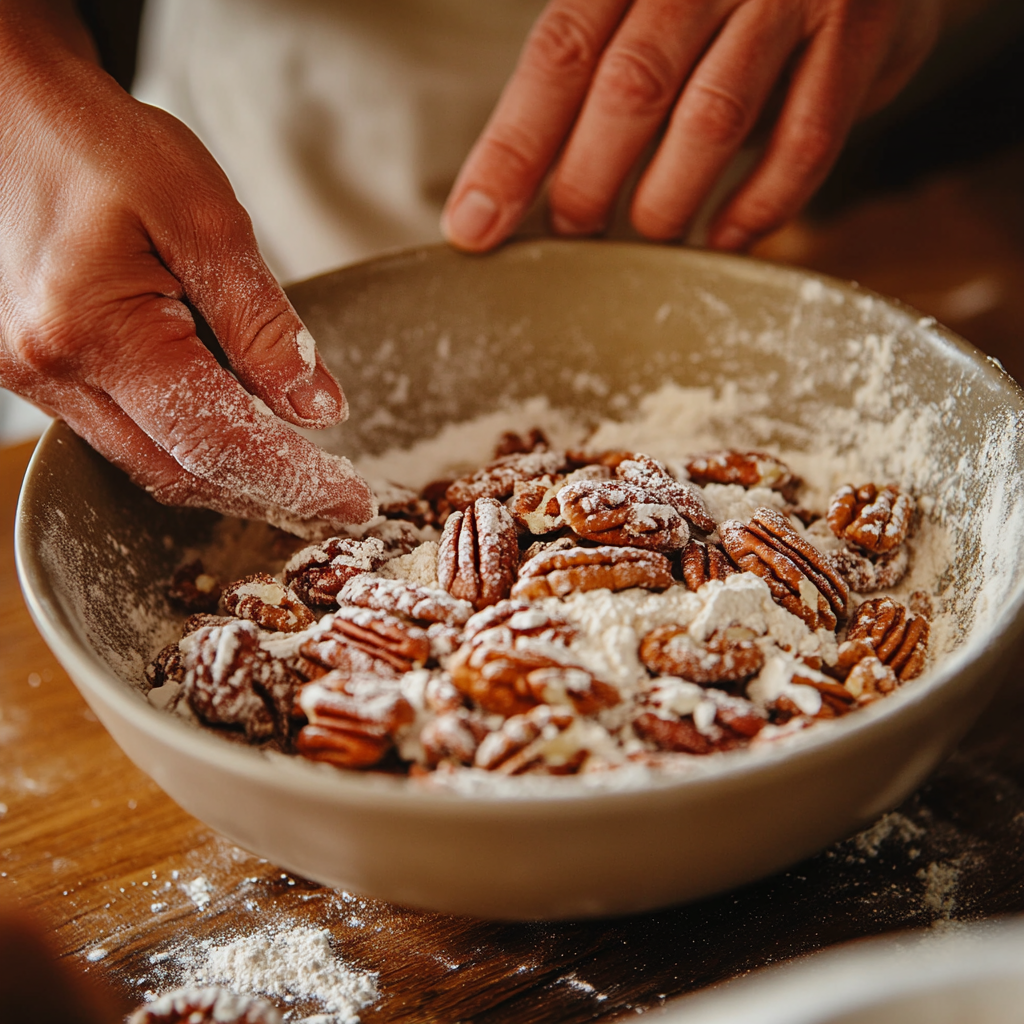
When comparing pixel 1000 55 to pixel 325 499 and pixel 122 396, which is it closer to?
pixel 325 499

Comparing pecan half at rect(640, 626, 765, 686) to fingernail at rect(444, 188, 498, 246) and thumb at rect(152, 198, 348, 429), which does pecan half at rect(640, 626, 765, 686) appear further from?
fingernail at rect(444, 188, 498, 246)

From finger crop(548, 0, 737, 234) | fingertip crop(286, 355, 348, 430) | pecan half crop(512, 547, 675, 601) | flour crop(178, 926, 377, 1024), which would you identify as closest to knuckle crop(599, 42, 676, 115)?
finger crop(548, 0, 737, 234)

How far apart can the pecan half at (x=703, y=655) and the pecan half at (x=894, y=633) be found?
5.6 inches

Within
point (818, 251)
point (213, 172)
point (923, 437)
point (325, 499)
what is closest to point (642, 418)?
point (923, 437)

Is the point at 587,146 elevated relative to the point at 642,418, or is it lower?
elevated

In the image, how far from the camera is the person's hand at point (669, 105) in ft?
4.03

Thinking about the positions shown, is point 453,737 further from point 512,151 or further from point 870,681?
point 512,151

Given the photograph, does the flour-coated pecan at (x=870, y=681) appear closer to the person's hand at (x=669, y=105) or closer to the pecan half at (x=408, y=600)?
the pecan half at (x=408, y=600)

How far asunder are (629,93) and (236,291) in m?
0.62

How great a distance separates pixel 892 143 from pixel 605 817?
7.68ft

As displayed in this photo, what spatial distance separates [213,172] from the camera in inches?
39.6

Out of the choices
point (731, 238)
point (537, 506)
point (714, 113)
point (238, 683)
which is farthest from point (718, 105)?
point (238, 683)

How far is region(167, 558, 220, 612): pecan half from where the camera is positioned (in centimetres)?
110

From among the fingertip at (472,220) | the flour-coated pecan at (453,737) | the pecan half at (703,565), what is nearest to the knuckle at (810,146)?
the fingertip at (472,220)
